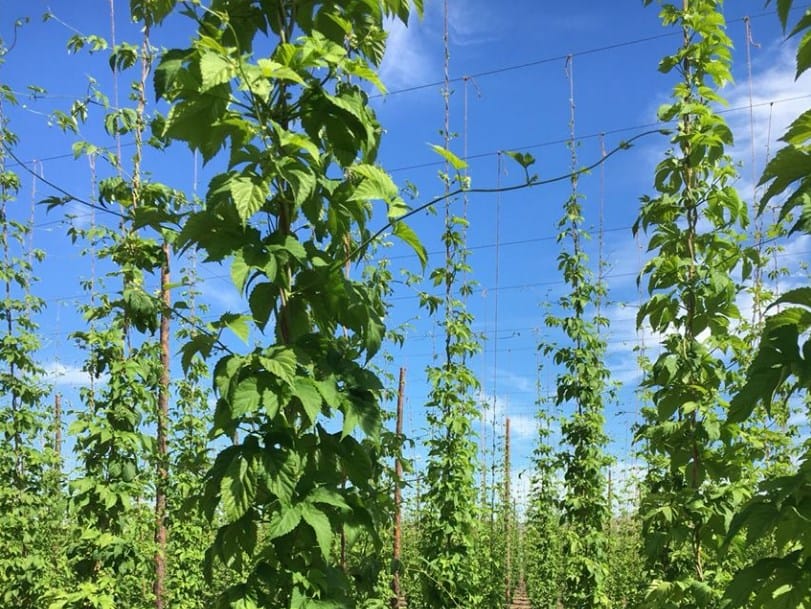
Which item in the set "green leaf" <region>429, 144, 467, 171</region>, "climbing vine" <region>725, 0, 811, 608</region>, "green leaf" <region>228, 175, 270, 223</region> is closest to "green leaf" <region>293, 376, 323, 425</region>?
"green leaf" <region>228, 175, 270, 223</region>

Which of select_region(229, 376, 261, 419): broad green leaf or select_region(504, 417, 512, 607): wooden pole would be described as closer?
select_region(229, 376, 261, 419): broad green leaf

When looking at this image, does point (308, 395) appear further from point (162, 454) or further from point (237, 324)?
point (162, 454)

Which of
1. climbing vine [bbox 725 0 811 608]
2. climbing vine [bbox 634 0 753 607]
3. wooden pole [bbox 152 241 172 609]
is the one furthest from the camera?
wooden pole [bbox 152 241 172 609]

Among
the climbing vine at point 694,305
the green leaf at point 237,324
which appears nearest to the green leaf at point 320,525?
the green leaf at point 237,324

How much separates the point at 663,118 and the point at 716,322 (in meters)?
0.94

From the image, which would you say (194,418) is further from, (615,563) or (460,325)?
(615,563)

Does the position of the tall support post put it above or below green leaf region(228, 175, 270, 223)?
below

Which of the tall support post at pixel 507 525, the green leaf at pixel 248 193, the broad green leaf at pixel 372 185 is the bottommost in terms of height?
the tall support post at pixel 507 525

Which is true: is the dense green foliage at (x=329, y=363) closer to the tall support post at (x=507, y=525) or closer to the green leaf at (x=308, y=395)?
the green leaf at (x=308, y=395)

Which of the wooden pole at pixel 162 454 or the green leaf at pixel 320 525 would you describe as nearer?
the green leaf at pixel 320 525

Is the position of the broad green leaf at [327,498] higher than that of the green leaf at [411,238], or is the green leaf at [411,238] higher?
the green leaf at [411,238]

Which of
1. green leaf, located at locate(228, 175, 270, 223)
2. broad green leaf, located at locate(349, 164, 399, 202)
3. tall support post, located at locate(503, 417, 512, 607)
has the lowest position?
tall support post, located at locate(503, 417, 512, 607)

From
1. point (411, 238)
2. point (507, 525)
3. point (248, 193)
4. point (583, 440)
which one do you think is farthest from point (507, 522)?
point (248, 193)

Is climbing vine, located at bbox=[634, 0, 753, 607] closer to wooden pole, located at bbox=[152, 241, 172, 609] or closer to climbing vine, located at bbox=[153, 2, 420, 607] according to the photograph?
climbing vine, located at bbox=[153, 2, 420, 607]
